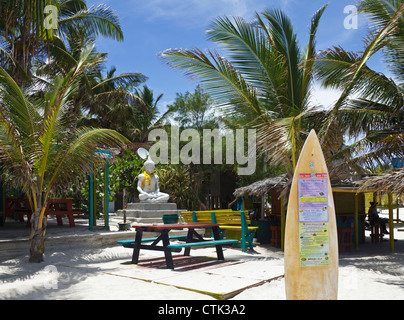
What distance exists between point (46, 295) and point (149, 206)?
8.01 m

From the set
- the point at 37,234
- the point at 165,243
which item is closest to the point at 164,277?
the point at 165,243

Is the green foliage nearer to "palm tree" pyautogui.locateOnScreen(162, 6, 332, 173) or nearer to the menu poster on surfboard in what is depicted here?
"palm tree" pyautogui.locateOnScreen(162, 6, 332, 173)

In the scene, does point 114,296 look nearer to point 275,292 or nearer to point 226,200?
point 275,292

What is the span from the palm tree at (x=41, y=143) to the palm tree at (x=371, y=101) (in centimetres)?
476

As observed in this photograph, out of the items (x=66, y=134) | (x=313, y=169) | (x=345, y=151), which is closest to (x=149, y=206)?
(x=66, y=134)

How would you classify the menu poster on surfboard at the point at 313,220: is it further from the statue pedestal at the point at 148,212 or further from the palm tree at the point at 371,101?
the statue pedestal at the point at 148,212

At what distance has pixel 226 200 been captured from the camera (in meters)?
21.1

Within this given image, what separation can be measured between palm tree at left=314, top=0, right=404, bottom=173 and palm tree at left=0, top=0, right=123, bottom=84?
20.5ft

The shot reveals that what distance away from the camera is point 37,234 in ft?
23.0

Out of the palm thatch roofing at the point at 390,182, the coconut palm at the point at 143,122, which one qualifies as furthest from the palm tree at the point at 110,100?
the palm thatch roofing at the point at 390,182

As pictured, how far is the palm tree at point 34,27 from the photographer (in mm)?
8367

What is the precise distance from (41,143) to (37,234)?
165 cm

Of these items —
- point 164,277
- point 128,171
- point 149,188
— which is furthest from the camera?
point 128,171

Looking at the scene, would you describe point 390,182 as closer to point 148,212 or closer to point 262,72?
point 262,72
